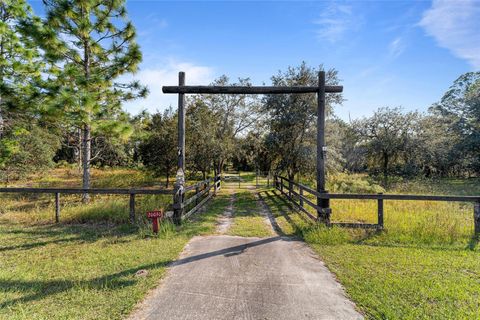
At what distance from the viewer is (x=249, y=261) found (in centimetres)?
405

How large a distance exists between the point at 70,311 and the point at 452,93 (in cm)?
4115

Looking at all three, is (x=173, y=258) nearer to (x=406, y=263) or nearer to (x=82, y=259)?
(x=82, y=259)

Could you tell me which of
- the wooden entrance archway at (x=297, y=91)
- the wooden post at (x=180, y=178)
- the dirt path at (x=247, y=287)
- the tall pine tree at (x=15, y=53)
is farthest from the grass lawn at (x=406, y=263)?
the tall pine tree at (x=15, y=53)

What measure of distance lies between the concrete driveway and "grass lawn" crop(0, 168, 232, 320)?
36cm

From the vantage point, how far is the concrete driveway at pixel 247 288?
2.61m

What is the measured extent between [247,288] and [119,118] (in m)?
8.02

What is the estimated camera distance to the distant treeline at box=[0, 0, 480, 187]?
270 inches

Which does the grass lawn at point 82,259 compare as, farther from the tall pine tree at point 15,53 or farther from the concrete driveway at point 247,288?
the tall pine tree at point 15,53

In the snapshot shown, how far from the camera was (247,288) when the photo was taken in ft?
10.3

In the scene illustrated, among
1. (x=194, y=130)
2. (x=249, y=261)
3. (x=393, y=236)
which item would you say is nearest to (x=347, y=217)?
(x=393, y=236)

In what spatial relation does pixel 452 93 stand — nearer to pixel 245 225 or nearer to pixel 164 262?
pixel 245 225

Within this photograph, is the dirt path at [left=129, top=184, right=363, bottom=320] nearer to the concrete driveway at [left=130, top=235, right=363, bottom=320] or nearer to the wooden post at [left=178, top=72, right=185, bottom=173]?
the concrete driveway at [left=130, top=235, right=363, bottom=320]

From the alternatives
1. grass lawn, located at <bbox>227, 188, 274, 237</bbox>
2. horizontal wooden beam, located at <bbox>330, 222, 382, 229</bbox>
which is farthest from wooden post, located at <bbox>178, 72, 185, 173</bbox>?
horizontal wooden beam, located at <bbox>330, 222, 382, 229</bbox>

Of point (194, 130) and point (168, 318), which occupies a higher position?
point (194, 130)
